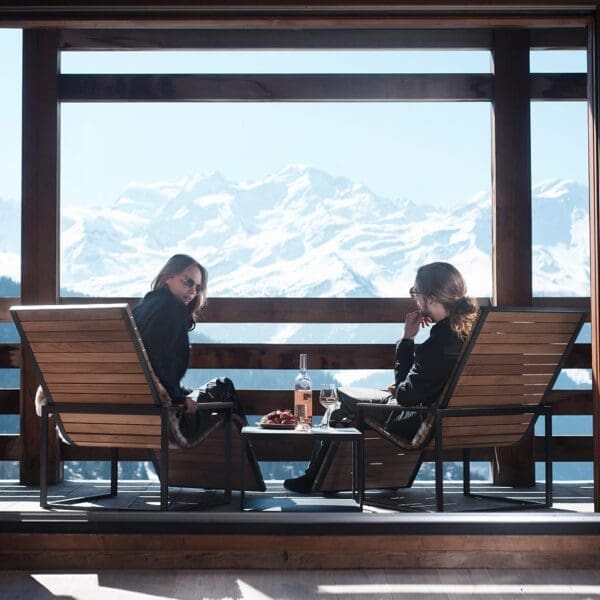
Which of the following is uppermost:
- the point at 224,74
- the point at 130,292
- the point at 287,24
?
the point at 224,74

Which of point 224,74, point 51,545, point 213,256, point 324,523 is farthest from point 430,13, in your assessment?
point 213,256

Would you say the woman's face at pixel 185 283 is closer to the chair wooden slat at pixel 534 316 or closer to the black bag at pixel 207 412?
the black bag at pixel 207 412

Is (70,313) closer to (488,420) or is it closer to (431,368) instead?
(431,368)

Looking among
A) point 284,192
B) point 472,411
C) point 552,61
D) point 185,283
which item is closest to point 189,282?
point 185,283

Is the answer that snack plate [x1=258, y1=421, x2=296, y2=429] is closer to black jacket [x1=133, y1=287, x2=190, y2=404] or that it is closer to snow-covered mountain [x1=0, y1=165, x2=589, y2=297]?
black jacket [x1=133, y1=287, x2=190, y2=404]

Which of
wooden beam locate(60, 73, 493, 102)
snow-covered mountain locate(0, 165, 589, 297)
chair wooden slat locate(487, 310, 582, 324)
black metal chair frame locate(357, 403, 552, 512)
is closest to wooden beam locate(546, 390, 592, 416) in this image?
snow-covered mountain locate(0, 165, 589, 297)

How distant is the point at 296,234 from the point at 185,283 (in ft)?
9.32

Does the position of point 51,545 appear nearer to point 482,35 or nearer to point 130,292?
point 130,292

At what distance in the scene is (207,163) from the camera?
740 cm

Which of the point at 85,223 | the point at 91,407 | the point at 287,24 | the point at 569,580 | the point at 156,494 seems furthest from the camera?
the point at 85,223

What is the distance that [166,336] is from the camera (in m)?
4.49

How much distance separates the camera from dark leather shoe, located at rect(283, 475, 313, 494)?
5039 millimetres

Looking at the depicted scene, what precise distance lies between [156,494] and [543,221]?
244 centimetres

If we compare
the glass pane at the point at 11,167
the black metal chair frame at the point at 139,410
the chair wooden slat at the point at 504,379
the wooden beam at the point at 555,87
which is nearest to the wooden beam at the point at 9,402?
the glass pane at the point at 11,167
